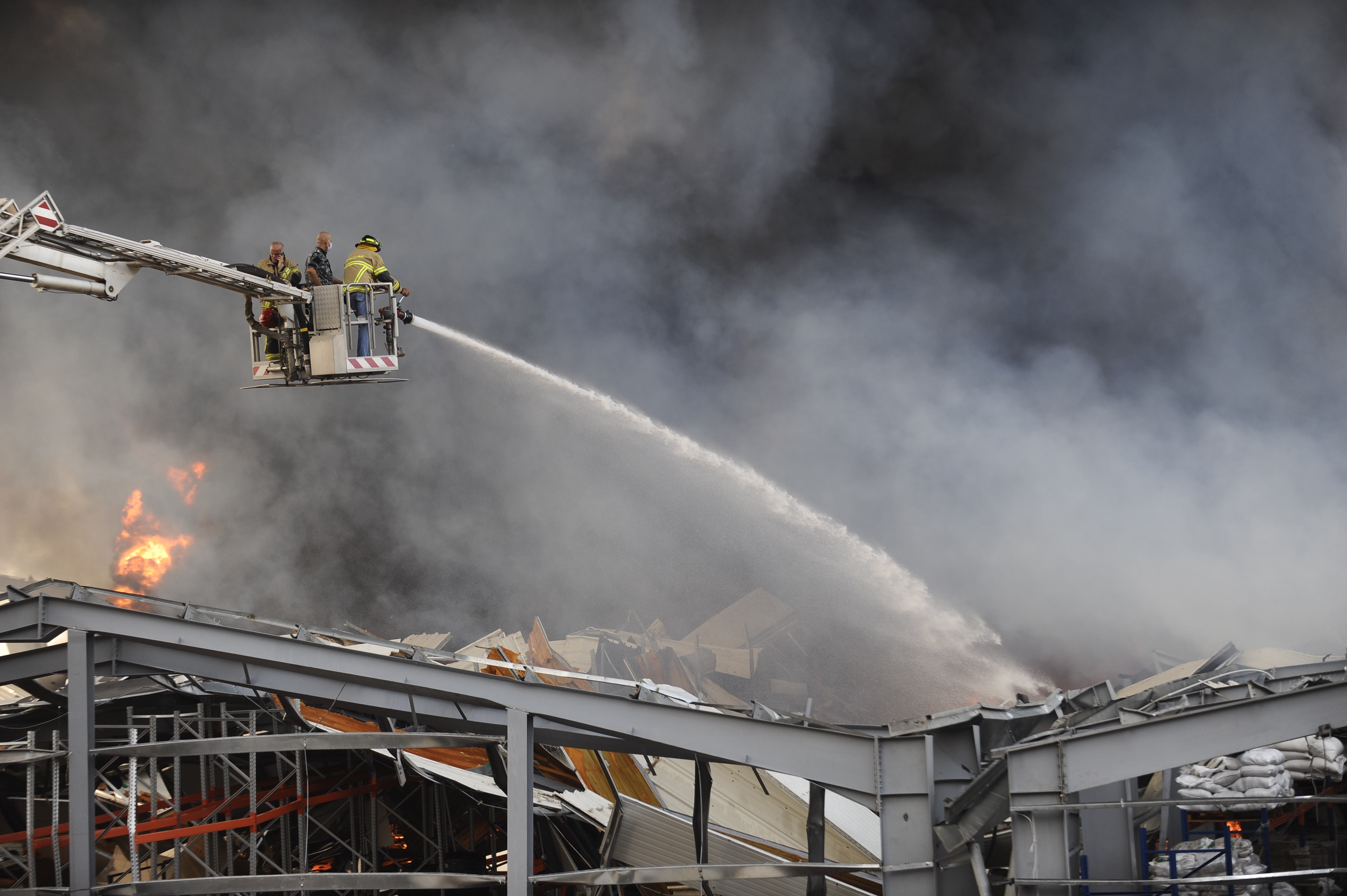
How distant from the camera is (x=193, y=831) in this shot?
11648 mm

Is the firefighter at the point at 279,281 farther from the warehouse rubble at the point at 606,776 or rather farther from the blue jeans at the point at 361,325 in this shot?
the warehouse rubble at the point at 606,776

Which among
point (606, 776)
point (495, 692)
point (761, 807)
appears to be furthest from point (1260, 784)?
point (606, 776)

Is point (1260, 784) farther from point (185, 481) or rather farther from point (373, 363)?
point (185, 481)

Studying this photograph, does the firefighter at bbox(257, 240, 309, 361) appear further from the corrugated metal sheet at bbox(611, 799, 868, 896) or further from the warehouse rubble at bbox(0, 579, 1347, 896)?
the corrugated metal sheet at bbox(611, 799, 868, 896)

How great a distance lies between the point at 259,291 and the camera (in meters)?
11.7

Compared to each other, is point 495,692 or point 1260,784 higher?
point 495,692

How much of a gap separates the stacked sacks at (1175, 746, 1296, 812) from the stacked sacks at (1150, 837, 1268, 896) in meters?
0.42

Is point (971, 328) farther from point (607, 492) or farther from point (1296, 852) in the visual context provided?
point (1296, 852)

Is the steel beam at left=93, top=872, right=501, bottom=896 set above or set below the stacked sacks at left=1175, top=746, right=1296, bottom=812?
below

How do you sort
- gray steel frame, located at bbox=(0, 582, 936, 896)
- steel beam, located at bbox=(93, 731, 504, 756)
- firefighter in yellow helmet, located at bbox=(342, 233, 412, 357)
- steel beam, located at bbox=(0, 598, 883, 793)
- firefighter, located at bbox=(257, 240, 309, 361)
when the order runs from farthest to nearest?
firefighter in yellow helmet, located at bbox=(342, 233, 412, 357), firefighter, located at bbox=(257, 240, 309, 361), steel beam, located at bbox=(93, 731, 504, 756), gray steel frame, located at bbox=(0, 582, 936, 896), steel beam, located at bbox=(0, 598, 883, 793)

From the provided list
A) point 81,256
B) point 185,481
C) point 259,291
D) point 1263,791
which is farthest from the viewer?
point 185,481

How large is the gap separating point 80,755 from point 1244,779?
11669mm

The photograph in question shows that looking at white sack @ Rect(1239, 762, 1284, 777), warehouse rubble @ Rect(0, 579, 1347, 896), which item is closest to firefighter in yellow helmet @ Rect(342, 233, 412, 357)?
warehouse rubble @ Rect(0, 579, 1347, 896)

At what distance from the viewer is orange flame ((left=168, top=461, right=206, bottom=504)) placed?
31.2 metres
